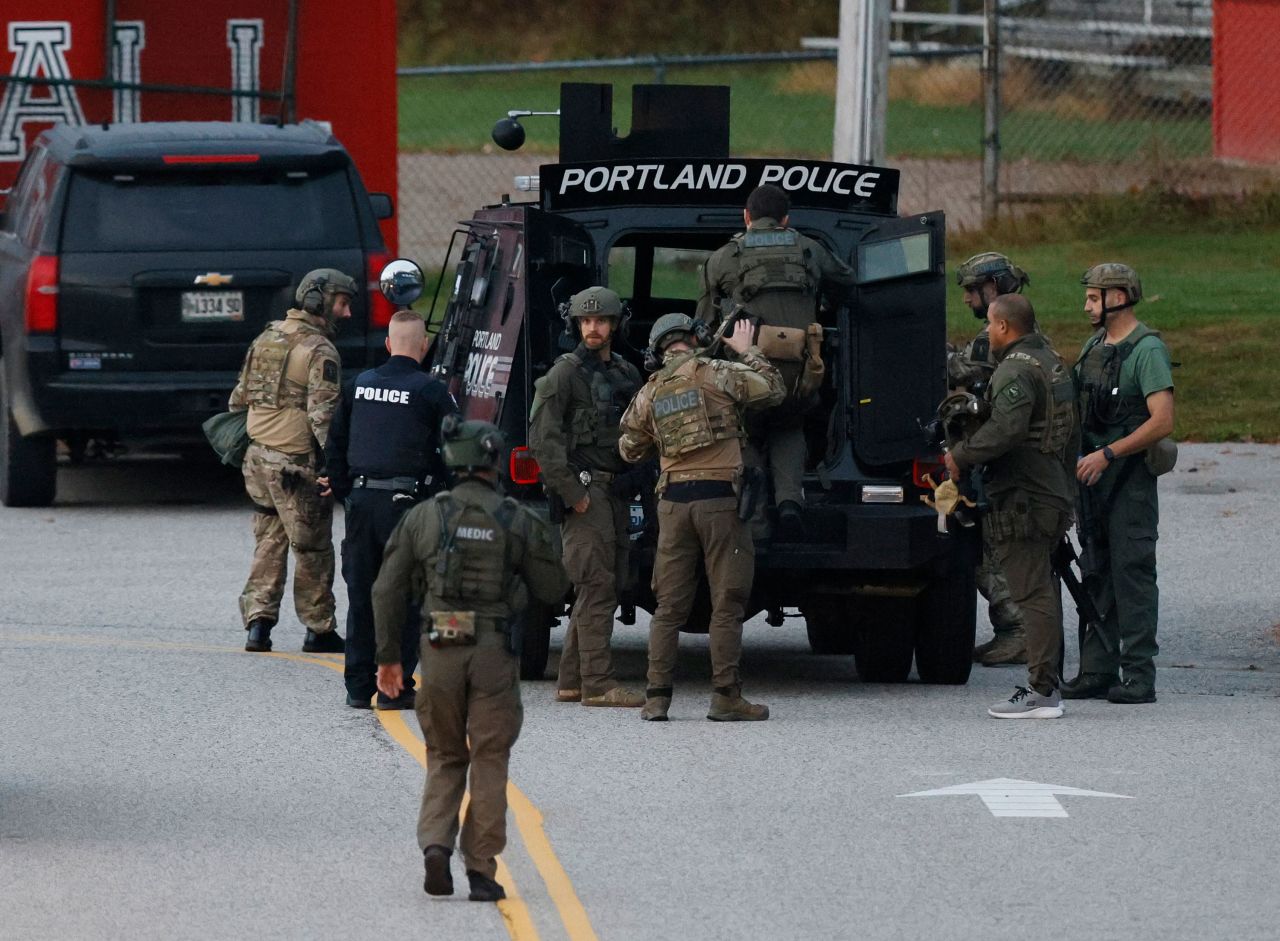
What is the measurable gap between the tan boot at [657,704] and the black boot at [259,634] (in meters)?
2.48

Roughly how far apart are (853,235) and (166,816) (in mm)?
4146

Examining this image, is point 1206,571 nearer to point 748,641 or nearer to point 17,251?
point 748,641

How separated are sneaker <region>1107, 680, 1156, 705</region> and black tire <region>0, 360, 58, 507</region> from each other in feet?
25.3

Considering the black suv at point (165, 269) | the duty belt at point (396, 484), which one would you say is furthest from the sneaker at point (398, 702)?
the black suv at point (165, 269)

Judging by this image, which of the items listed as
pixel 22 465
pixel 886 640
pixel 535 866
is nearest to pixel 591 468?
pixel 886 640

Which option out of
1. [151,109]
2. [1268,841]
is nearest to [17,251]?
[151,109]

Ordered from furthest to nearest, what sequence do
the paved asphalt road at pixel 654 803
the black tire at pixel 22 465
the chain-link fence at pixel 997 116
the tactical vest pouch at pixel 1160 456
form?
the chain-link fence at pixel 997 116 < the black tire at pixel 22 465 < the tactical vest pouch at pixel 1160 456 < the paved asphalt road at pixel 654 803

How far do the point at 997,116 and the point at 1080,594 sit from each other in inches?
510

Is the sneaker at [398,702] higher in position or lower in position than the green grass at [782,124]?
lower

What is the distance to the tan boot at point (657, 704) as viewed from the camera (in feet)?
33.4

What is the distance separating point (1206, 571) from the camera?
14031mm

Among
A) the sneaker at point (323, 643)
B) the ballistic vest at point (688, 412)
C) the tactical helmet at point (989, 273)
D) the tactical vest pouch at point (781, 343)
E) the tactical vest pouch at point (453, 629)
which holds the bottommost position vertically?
the sneaker at point (323, 643)

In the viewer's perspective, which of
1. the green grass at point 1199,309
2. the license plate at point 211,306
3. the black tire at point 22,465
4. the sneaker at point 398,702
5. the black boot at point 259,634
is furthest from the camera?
the green grass at point 1199,309

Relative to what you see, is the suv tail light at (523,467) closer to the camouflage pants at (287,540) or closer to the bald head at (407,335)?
the bald head at (407,335)
